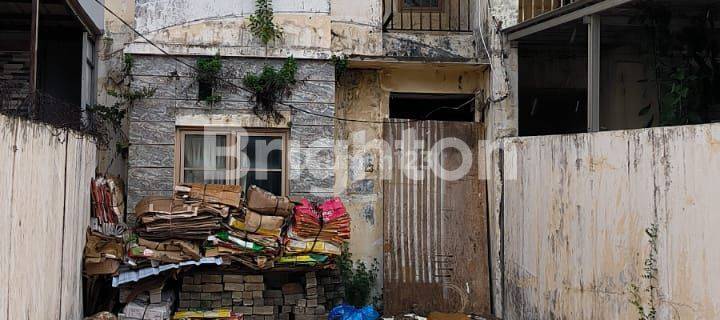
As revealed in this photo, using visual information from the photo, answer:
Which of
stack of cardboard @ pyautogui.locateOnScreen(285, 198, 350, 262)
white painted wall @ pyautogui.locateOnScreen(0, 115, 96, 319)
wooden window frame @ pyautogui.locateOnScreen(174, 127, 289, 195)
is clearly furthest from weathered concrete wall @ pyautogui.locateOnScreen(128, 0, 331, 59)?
stack of cardboard @ pyautogui.locateOnScreen(285, 198, 350, 262)

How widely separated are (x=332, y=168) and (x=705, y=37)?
521cm

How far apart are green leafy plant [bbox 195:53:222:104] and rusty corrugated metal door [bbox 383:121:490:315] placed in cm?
248

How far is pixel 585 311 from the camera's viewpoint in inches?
316

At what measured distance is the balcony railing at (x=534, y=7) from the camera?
10.1 m

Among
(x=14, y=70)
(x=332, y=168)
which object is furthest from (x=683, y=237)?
(x=14, y=70)

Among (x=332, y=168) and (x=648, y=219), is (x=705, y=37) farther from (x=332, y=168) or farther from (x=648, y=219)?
(x=332, y=168)

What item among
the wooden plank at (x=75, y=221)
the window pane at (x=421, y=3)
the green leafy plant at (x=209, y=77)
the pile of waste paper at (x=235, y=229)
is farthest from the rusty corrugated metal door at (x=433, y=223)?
the wooden plank at (x=75, y=221)

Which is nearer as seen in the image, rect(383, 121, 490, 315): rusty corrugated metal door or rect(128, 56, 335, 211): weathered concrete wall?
rect(128, 56, 335, 211): weathered concrete wall

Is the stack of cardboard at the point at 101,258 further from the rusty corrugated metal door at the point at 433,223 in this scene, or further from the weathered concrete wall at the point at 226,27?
the rusty corrugated metal door at the point at 433,223

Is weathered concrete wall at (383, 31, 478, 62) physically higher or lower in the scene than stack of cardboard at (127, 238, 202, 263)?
higher

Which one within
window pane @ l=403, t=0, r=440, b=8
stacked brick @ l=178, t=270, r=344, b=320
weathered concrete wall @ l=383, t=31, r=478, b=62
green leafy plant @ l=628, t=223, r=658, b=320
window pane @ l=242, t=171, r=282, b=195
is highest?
window pane @ l=403, t=0, r=440, b=8

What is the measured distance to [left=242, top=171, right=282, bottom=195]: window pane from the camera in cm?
977

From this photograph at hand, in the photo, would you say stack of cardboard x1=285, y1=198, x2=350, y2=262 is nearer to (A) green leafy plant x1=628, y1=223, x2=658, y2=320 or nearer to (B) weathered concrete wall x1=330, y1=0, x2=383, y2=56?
(B) weathered concrete wall x1=330, y1=0, x2=383, y2=56

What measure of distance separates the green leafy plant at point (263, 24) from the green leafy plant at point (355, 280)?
3.04 metres
